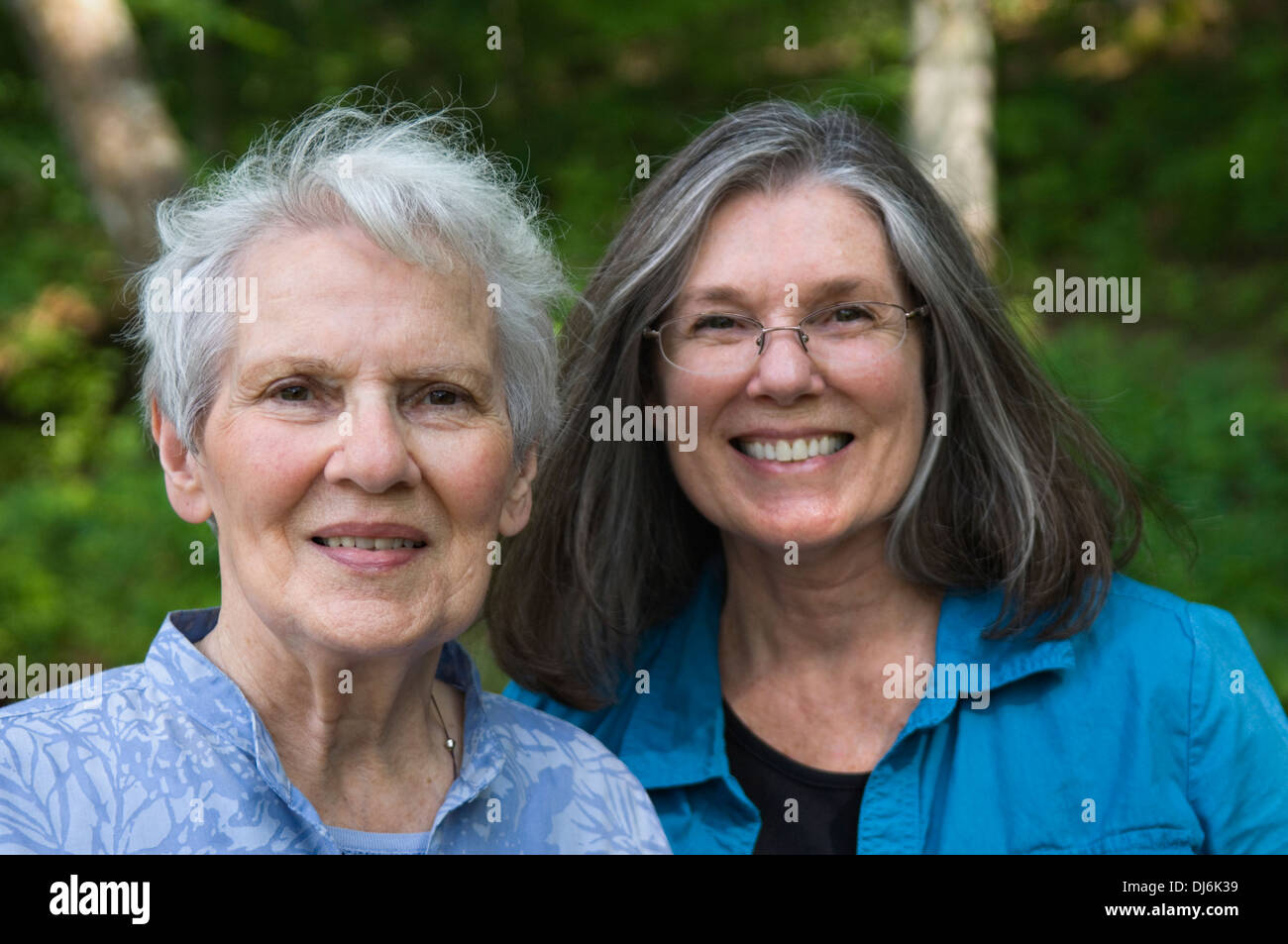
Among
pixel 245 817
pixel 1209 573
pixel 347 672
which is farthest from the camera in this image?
pixel 1209 573

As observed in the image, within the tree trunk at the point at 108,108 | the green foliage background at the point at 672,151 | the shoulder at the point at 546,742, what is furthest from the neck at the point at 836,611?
the tree trunk at the point at 108,108

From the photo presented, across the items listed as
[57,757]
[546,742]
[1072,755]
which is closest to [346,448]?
[57,757]

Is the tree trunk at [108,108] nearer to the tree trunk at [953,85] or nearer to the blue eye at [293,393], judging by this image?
the tree trunk at [953,85]

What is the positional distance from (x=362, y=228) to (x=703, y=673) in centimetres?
136

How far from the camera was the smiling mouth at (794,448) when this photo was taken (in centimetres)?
270

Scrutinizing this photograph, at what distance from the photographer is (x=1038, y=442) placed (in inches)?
115

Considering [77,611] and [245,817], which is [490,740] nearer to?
[245,817]

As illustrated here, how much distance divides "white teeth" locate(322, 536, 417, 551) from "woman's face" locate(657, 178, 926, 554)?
0.88m

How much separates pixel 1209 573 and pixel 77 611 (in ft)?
19.8

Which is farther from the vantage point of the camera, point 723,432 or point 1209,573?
point 1209,573

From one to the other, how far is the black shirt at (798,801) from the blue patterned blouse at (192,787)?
0.45 metres

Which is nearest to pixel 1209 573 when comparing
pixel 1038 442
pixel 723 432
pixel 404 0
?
pixel 1038 442

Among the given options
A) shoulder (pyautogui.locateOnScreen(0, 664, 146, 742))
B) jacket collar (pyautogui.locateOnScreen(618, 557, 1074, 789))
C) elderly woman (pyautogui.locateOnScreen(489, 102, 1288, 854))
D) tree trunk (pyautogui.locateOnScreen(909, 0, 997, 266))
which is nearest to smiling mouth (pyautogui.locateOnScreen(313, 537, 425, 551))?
shoulder (pyautogui.locateOnScreen(0, 664, 146, 742))
